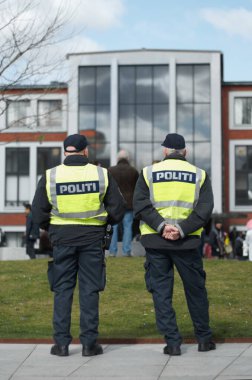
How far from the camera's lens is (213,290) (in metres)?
13.5

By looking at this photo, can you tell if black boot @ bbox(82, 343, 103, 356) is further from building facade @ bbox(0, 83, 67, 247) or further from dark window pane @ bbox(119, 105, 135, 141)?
building facade @ bbox(0, 83, 67, 247)

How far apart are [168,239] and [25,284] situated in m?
6.71

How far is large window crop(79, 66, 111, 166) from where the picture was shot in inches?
2420

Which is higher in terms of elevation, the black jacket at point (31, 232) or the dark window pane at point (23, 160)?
the dark window pane at point (23, 160)

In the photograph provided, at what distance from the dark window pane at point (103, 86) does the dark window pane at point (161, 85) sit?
10.8 ft

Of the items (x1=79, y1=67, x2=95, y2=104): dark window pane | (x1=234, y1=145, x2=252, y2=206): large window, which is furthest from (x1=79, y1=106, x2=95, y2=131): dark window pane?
(x1=234, y1=145, x2=252, y2=206): large window

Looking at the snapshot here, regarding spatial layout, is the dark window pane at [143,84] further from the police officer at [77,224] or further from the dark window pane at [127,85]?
the police officer at [77,224]

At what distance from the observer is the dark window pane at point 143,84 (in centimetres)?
6122

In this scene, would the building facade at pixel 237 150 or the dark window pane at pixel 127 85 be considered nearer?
the dark window pane at pixel 127 85

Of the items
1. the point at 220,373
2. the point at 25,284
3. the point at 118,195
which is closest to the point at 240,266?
the point at 25,284

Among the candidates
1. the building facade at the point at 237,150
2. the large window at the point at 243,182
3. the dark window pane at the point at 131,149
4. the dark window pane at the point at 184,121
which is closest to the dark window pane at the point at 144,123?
the dark window pane at the point at 131,149

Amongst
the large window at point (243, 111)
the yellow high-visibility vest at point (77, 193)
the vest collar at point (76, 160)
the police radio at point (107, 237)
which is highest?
the large window at point (243, 111)

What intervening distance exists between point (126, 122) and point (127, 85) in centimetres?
260

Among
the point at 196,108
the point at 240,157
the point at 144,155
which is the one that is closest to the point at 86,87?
the point at 144,155
